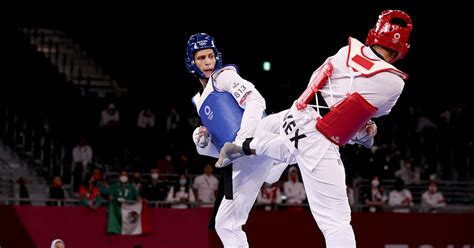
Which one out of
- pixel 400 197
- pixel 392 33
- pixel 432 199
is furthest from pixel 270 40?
pixel 392 33

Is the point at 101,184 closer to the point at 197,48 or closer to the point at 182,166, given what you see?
the point at 182,166

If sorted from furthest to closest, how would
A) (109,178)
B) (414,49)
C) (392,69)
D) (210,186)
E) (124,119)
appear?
(414,49)
(124,119)
(109,178)
(210,186)
(392,69)

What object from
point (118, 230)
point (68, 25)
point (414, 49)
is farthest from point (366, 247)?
point (68, 25)

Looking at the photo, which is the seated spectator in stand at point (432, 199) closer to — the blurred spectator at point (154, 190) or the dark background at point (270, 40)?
the blurred spectator at point (154, 190)

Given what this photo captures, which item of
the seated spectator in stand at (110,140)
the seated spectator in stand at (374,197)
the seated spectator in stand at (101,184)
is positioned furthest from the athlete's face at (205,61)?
the seated spectator in stand at (110,140)

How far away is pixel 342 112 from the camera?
7.45m

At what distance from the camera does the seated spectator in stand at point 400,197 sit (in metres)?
19.5

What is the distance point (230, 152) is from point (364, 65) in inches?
61.1

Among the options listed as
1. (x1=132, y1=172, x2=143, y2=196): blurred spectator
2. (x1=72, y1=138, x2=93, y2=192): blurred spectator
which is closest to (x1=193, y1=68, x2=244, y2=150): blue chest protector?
(x1=132, y1=172, x2=143, y2=196): blurred spectator

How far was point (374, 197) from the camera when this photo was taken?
19328 millimetres

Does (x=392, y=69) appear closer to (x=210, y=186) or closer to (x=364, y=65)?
(x=364, y=65)

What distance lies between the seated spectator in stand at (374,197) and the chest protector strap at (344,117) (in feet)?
38.1

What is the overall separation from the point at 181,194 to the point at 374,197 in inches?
163

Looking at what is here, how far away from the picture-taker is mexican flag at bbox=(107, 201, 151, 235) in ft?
56.4
